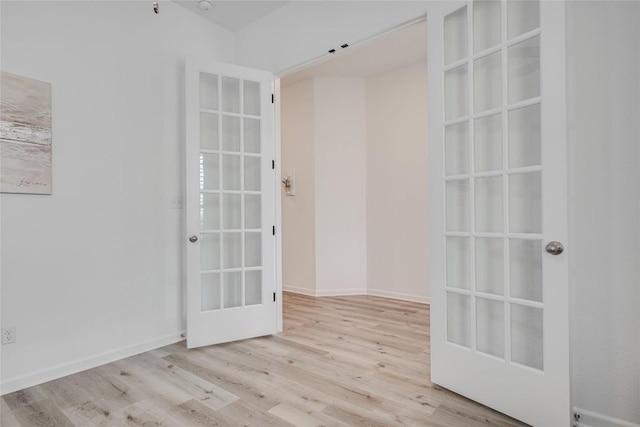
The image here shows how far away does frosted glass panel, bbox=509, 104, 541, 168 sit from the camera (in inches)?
69.5

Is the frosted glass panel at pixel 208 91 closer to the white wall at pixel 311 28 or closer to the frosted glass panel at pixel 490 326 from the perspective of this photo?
the white wall at pixel 311 28

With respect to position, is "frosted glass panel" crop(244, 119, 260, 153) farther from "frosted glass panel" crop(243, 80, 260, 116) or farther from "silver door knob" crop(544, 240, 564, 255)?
"silver door knob" crop(544, 240, 564, 255)

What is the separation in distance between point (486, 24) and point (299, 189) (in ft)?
10.6

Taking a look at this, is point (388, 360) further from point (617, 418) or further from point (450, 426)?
point (617, 418)

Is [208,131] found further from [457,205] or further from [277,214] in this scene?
[457,205]

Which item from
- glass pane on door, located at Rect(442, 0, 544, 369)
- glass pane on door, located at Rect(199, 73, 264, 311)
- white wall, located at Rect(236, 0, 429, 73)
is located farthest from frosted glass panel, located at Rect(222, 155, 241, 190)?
glass pane on door, located at Rect(442, 0, 544, 369)

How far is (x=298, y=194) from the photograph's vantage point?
4.89 metres

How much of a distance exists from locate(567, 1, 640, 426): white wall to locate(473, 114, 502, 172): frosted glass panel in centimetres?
32

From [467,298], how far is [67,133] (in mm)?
2733

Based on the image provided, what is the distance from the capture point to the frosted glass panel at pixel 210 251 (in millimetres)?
2928

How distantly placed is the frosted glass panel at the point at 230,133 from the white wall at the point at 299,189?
177 centimetres

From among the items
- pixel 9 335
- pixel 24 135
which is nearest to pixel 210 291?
pixel 9 335

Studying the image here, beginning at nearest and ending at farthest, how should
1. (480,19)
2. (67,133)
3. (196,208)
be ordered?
(480,19) < (67,133) < (196,208)

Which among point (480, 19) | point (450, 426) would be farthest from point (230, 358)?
point (480, 19)
